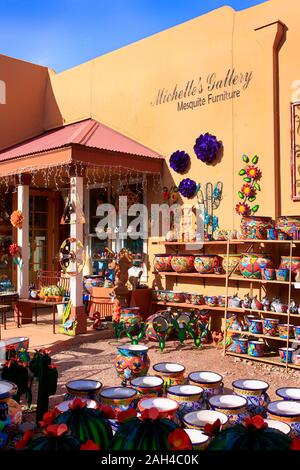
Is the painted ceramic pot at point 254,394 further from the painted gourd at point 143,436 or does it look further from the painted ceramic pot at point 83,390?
the painted gourd at point 143,436

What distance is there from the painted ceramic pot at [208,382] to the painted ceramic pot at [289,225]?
3302 millimetres

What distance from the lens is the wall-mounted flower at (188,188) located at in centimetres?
770

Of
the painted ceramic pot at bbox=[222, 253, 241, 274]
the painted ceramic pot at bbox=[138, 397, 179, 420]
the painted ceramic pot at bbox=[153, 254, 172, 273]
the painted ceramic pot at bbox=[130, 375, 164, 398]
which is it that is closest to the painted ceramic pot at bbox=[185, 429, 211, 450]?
the painted ceramic pot at bbox=[138, 397, 179, 420]

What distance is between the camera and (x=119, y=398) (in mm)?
2418

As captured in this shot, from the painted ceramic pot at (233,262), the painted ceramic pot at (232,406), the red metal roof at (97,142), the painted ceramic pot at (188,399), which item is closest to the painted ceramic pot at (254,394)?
the painted ceramic pot at (232,406)

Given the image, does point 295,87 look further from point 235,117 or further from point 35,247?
point 35,247

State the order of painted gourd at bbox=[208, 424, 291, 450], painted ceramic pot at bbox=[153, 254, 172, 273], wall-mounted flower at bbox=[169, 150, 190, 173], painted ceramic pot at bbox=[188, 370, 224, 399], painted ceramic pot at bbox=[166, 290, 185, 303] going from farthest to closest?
1. wall-mounted flower at bbox=[169, 150, 190, 173]
2. painted ceramic pot at bbox=[153, 254, 172, 273]
3. painted ceramic pot at bbox=[166, 290, 185, 303]
4. painted ceramic pot at bbox=[188, 370, 224, 399]
5. painted gourd at bbox=[208, 424, 291, 450]

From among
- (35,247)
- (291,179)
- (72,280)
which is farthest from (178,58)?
(35,247)

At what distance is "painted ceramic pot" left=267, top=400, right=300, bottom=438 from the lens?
7.06 feet

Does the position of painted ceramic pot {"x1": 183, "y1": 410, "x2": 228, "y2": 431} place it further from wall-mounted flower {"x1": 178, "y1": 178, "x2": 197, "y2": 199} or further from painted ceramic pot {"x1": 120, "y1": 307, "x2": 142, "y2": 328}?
wall-mounted flower {"x1": 178, "y1": 178, "x2": 197, "y2": 199}

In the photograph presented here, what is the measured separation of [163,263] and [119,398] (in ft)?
17.4

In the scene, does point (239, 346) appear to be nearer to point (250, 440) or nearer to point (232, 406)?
point (232, 406)

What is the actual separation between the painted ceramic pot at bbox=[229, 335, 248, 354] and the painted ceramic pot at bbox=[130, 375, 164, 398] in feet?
11.5

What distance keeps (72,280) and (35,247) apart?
4.04m
